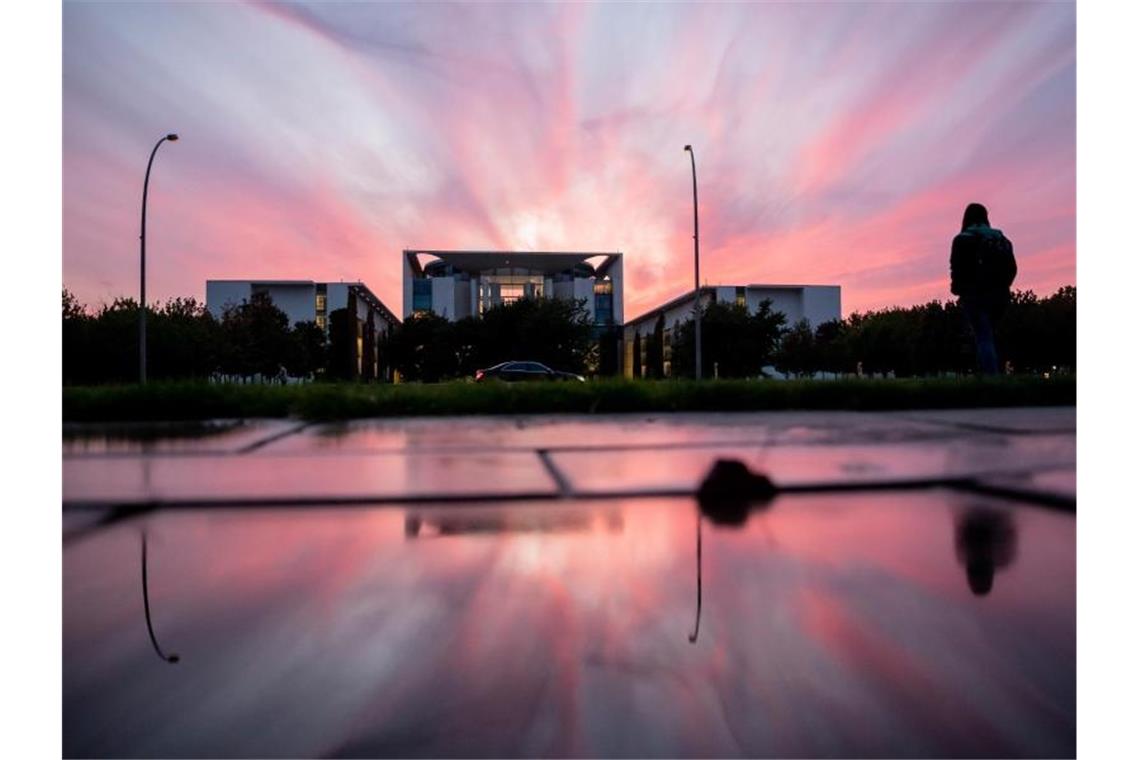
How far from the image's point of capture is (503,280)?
3118 inches

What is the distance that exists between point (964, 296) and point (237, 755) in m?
13.4

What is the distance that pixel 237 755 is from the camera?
144cm

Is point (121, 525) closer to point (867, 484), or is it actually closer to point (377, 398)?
point (867, 484)

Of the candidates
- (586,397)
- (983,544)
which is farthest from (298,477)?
(586,397)

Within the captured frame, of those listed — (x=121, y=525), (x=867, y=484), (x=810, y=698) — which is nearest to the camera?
(x=810, y=698)

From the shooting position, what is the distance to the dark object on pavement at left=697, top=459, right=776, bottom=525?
307cm

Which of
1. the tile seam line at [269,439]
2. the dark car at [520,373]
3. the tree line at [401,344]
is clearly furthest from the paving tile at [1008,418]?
the tree line at [401,344]

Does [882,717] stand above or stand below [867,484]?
below

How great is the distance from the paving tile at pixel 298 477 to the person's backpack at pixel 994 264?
10733 mm

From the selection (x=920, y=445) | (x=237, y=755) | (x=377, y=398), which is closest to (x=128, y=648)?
(x=237, y=755)

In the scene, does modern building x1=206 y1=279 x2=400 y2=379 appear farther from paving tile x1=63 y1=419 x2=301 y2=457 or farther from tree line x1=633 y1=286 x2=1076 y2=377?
paving tile x1=63 y1=419 x2=301 y2=457

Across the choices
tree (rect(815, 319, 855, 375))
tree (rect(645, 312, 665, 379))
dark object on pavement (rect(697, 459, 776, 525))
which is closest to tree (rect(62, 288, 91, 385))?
dark object on pavement (rect(697, 459, 776, 525))

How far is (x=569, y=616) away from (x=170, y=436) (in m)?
5.66

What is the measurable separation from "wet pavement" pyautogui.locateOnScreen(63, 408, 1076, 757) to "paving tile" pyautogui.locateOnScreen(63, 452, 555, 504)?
0.04m
